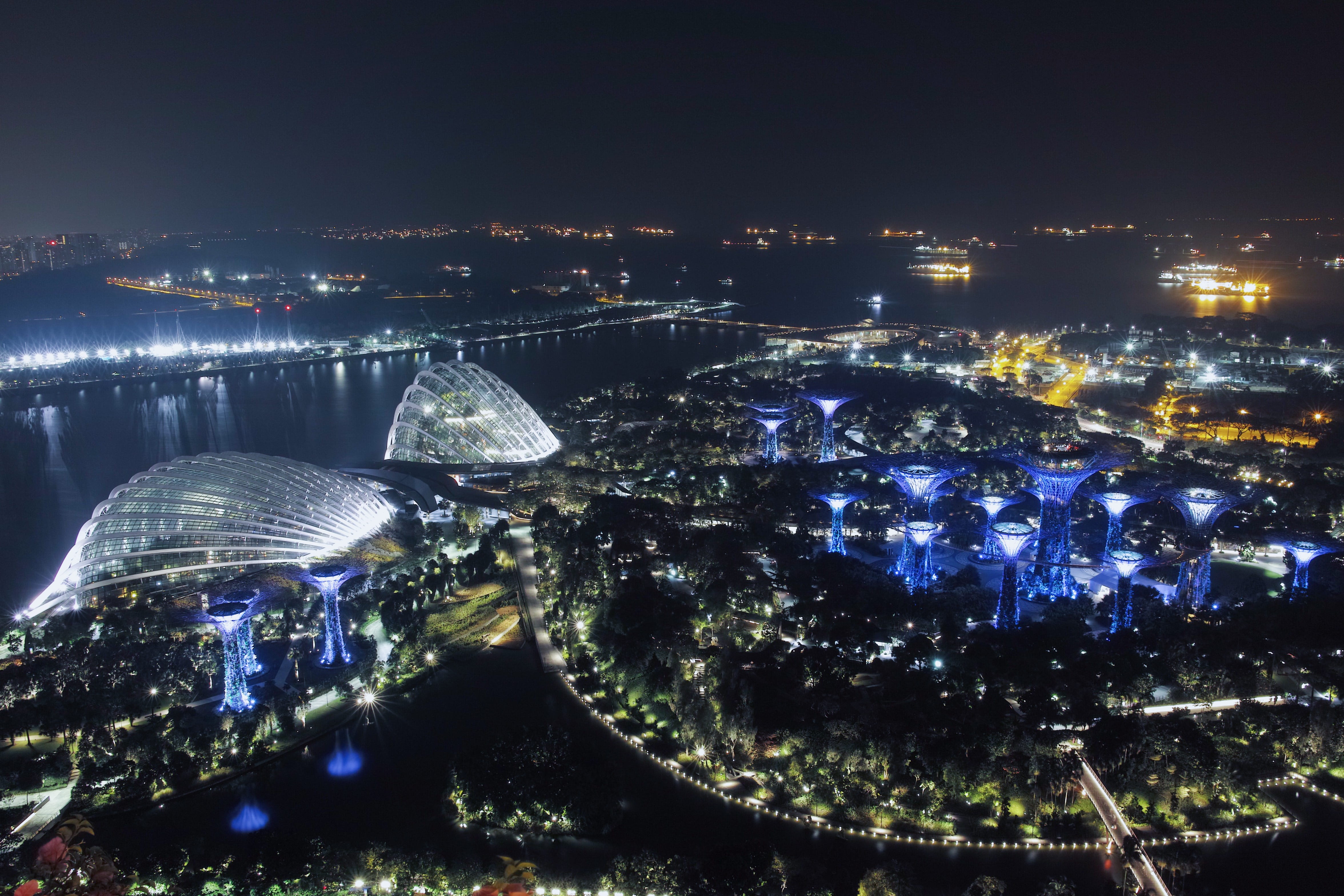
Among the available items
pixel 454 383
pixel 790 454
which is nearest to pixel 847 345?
pixel 790 454

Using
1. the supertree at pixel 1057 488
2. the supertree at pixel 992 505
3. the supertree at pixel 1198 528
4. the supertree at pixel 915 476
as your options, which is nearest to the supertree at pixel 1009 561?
the supertree at pixel 992 505

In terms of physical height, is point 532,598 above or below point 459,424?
below

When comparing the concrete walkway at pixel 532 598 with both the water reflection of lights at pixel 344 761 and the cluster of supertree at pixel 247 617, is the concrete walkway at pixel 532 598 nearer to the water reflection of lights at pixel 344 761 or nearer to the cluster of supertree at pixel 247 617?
the cluster of supertree at pixel 247 617

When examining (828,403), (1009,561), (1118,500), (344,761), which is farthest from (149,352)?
(1118,500)

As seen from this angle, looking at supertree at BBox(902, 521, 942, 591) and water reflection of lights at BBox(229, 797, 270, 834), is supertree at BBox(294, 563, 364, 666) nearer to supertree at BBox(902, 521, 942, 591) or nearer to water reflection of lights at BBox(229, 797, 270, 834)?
water reflection of lights at BBox(229, 797, 270, 834)

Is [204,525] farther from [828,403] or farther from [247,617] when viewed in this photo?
[828,403]

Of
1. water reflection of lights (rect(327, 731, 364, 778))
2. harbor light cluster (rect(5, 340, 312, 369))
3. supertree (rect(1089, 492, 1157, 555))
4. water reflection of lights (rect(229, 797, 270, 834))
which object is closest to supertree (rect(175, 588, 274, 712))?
water reflection of lights (rect(327, 731, 364, 778))
